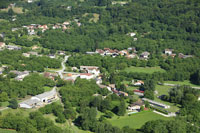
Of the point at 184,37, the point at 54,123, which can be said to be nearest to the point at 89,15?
the point at 184,37

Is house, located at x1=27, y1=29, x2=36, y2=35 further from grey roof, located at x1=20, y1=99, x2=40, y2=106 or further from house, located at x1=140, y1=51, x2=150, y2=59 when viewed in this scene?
grey roof, located at x1=20, y1=99, x2=40, y2=106

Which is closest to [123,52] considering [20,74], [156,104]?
[20,74]

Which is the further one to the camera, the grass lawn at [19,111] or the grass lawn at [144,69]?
the grass lawn at [144,69]

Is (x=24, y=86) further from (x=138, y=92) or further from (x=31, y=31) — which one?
(x=31, y=31)

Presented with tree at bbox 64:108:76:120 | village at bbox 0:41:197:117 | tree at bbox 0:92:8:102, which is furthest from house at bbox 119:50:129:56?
tree at bbox 64:108:76:120

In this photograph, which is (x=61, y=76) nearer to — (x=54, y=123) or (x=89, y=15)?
(x=54, y=123)

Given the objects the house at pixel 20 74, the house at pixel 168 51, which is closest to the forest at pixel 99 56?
A: the house at pixel 168 51

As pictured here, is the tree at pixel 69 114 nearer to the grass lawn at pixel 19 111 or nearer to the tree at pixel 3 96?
the grass lawn at pixel 19 111
